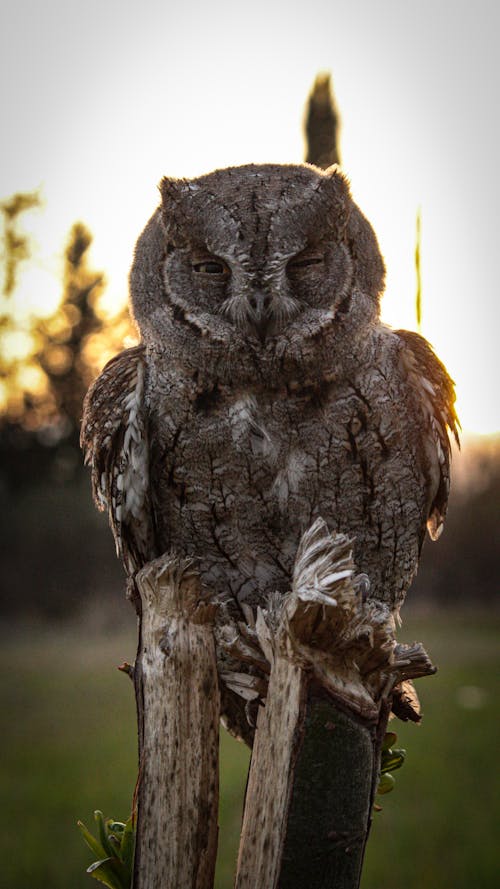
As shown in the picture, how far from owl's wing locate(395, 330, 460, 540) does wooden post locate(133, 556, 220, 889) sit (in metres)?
0.93

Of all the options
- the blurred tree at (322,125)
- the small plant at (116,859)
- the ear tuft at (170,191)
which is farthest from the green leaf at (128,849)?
the blurred tree at (322,125)

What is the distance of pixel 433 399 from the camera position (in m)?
2.38

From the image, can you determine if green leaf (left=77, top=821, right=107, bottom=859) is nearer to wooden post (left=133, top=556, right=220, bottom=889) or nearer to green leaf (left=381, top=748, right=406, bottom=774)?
wooden post (left=133, top=556, right=220, bottom=889)

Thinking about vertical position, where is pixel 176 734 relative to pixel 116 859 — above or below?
above

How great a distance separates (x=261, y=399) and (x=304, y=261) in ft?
1.32

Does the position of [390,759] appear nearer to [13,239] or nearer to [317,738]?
[317,738]

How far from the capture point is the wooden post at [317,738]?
1556mm

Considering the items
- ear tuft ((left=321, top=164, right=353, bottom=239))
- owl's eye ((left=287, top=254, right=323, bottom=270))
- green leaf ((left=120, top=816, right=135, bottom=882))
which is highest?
ear tuft ((left=321, top=164, right=353, bottom=239))

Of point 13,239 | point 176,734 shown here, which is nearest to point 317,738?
point 176,734

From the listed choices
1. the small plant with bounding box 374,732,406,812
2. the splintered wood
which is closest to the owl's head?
the splintered wood

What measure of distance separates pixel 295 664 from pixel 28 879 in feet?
30.1

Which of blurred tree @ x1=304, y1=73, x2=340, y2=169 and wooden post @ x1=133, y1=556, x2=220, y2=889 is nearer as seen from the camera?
wooden post @ x1=133, y1=556, x2=220, y2=889

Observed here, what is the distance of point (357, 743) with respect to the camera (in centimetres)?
158

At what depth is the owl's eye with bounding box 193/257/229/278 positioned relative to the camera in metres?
2.06
